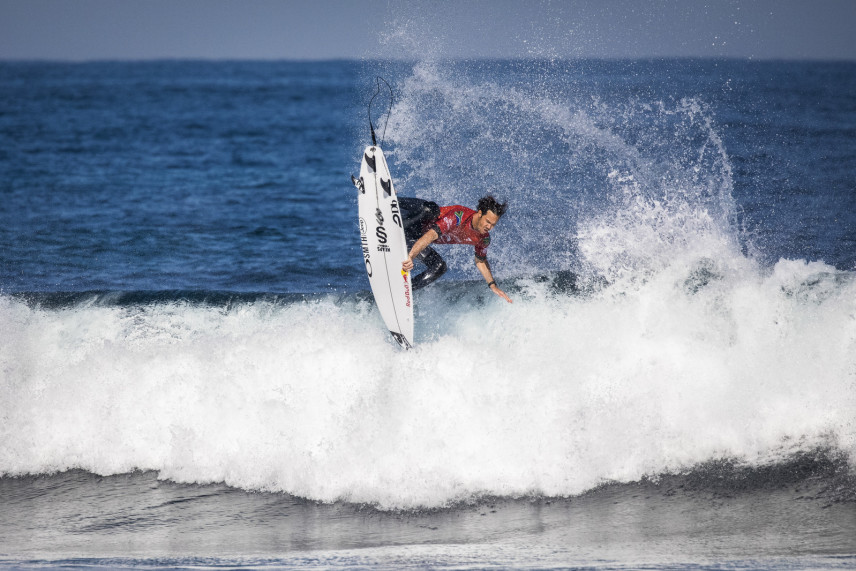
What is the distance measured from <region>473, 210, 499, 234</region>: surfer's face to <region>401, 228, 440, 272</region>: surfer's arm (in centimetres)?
37

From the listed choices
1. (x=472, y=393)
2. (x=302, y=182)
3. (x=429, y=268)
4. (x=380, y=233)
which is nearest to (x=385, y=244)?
(x=380, y=233)

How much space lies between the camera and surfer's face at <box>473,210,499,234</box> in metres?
7.23

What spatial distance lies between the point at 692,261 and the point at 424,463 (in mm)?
3441

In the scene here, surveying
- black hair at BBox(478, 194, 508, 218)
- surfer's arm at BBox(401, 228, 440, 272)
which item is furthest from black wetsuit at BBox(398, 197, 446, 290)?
black hair at BBox(478, 194, 508, 218)

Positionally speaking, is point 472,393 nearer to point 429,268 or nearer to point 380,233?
point 429,268

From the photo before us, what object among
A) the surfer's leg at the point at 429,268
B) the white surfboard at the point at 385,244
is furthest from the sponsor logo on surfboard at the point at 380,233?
the surfer's leg at the point at 429,268

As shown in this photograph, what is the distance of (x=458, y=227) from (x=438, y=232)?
0.64 ft

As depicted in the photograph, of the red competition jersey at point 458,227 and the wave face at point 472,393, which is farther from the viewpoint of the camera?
the red competition jersey at point 458,227

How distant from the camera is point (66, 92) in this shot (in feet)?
180

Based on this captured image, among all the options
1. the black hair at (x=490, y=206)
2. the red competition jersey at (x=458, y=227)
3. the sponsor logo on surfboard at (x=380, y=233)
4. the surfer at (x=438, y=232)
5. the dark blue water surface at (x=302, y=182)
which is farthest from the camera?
the dark blue water surface at (x=302, y=182)

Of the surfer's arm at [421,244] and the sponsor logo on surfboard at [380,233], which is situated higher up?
the sponsor logo on surfboard at [380,233]

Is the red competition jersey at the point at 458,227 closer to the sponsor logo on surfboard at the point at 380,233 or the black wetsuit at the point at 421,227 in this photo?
the black wetsuit at the point at 421,227

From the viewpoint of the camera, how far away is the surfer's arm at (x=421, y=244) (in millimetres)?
7285

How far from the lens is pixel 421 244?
24.0 ft
